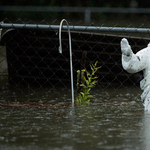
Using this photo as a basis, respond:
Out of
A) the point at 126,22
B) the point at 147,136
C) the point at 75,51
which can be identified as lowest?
the point at 147,136

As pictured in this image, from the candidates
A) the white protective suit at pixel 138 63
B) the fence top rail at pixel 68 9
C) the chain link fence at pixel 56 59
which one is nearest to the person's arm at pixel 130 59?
the white protective suit at pixel 138 63

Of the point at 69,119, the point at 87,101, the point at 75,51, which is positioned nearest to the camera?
the point at 69,119

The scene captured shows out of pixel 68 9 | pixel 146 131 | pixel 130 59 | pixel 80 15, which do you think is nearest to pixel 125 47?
pixel 130 59

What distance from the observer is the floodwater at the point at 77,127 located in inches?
93.6

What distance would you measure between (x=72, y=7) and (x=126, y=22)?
2005mm

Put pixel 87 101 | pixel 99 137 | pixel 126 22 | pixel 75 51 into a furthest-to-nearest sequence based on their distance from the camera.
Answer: pixel 126 22 < pixel 75 51 < pixel 87 101 < pixel 99 137

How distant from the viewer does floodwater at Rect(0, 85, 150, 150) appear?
2.38m

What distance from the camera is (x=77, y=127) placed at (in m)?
2.86

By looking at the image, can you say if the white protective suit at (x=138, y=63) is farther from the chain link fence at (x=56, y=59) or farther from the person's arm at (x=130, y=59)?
the chain link fence at (x=56, y=59)

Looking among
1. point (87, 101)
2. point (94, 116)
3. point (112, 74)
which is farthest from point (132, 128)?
point (112, 74)

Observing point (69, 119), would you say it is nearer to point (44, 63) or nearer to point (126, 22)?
point (44, 63)

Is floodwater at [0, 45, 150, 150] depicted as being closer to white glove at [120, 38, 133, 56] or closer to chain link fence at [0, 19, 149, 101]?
white glove at [120, 38, 133, 56]

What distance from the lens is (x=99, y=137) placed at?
2.55 m

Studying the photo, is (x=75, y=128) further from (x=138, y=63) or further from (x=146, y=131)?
(x=138, y=63)
